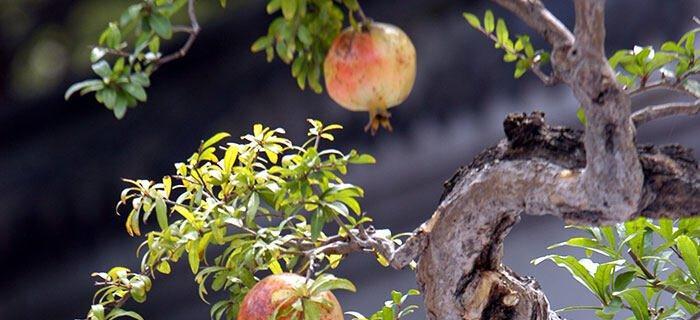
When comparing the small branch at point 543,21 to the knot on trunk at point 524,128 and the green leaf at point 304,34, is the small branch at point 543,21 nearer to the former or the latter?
the knot on trunk at point 524,128

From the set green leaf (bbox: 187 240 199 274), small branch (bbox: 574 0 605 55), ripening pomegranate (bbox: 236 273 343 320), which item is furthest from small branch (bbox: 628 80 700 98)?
green leaf (bbox: 187 240 199 274)

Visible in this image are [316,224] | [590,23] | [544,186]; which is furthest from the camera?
[316,224]

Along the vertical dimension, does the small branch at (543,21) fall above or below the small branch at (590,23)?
above

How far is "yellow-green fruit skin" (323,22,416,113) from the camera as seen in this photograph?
120 centimetres

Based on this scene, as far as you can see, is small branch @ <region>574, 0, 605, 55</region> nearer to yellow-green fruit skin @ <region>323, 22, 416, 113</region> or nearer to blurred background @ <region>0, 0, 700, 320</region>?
yellow-green fruit skin @ <region>323, 22, 416, 113</region>

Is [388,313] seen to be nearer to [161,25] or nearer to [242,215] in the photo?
[242,215]

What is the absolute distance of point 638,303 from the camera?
1112mm

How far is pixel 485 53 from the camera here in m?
2.88

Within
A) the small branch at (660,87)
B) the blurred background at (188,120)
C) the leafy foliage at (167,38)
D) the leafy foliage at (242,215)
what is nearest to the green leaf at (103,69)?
the leafy foliage at (167,38)

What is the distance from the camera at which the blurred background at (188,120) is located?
2.64 meters

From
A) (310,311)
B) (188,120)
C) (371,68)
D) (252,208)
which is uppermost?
(188,120)

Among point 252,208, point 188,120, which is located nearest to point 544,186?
point 252,208

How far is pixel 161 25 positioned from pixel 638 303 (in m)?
0.55

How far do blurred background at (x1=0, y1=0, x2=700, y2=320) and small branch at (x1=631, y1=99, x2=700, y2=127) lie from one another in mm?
1805
